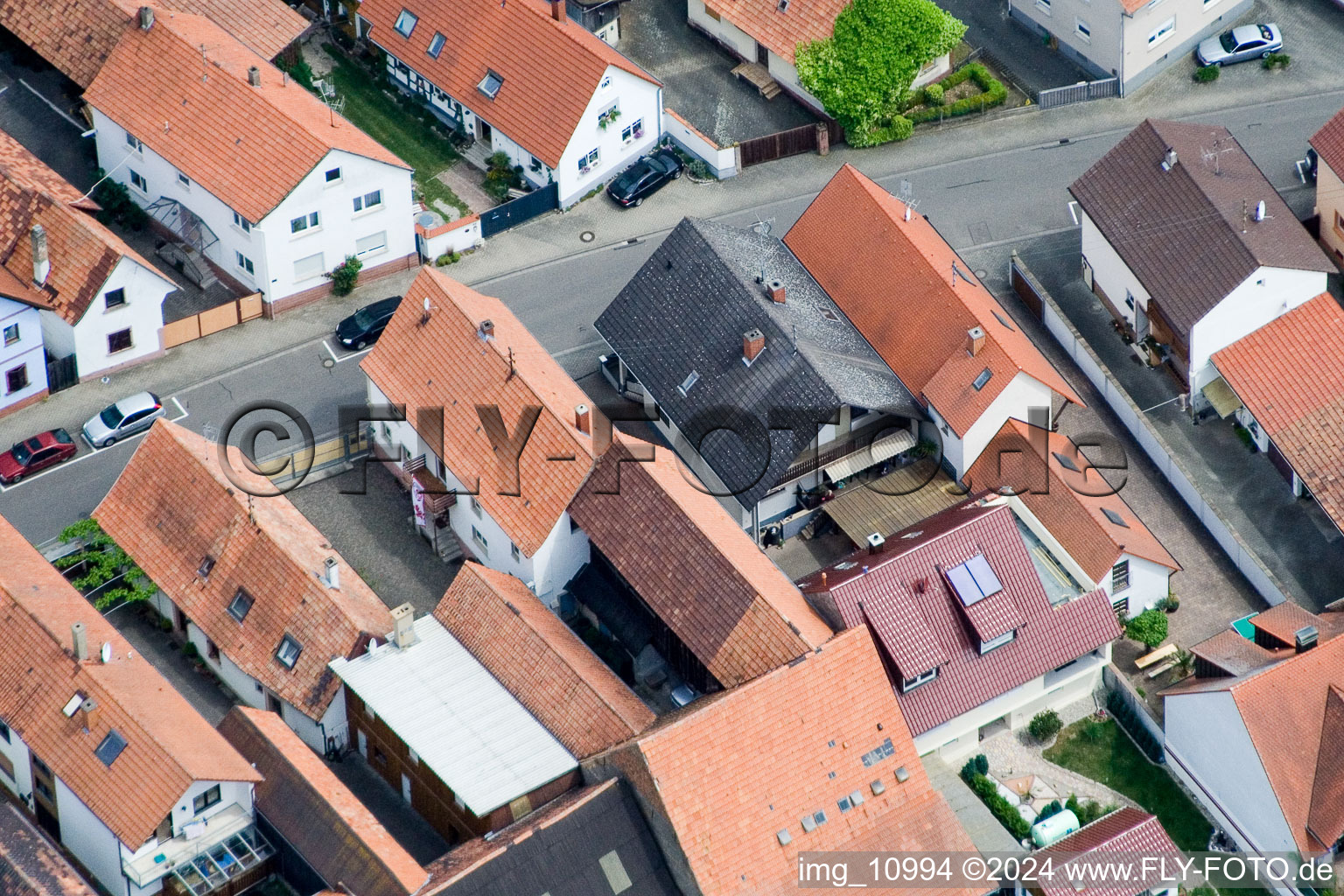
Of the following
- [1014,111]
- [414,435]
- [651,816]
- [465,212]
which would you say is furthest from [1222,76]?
[651,816]

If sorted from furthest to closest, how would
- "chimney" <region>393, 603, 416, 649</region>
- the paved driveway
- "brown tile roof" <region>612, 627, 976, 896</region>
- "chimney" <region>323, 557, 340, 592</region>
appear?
the paved driveway, "chimney" <region>323, 557, 340, 592</region>, "chimney" <region>393, 603, 416, 649</region>, "brown tile roof" <region>612, 627, 976, 896</region>

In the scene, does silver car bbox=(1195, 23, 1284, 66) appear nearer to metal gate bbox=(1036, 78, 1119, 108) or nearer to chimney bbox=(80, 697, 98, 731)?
metal gate bbox=(1036, 78, 1119, 108)

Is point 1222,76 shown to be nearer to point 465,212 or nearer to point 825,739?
point 465,212

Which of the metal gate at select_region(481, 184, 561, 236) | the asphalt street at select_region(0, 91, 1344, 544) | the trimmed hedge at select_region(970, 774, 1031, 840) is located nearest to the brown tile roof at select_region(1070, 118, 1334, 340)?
the asphalt street at select_region(0, 91, 1344, 544)

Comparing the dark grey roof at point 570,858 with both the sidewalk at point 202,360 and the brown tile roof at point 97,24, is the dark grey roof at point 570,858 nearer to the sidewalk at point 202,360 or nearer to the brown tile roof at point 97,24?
the sidewalk at point 202,360

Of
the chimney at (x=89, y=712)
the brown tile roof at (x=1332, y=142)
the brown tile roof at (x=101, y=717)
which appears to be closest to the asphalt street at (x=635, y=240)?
the brown tile roof at (x=1332, y=142)

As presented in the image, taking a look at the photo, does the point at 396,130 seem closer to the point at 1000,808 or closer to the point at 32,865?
the point at 32,865

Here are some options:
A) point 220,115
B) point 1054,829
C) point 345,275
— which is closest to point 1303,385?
point 1054,829
